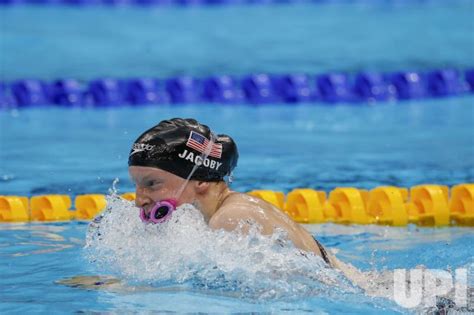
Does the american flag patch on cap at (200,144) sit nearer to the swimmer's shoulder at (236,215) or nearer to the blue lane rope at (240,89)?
the swimmer's shoulder at (236,215)

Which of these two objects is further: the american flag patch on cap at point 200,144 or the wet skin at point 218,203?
the american flag patch on cap at point 200,144

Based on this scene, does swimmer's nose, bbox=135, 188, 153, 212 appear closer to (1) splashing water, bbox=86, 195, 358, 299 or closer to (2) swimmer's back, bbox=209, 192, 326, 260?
(1) splashing water, bbox=86, 195, 358, 299

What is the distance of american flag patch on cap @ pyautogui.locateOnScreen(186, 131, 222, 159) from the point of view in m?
3.55

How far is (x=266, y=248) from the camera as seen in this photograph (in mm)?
3396

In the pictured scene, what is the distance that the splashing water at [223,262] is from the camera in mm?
3416

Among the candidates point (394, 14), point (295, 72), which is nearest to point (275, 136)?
point (295, 72)

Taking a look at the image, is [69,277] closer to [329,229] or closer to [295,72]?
[329,229]

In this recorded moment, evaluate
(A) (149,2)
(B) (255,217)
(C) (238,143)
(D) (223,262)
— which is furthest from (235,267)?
(A) (149,2)

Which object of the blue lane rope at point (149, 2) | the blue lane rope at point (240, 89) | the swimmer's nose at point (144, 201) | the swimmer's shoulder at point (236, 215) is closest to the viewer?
the swimmer's shoulder at point (236, 215)

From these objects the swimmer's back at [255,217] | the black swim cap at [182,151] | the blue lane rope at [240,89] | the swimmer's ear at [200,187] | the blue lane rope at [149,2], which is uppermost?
the blue lane rope at [149,2]

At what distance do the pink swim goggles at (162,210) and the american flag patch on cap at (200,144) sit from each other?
22 cm

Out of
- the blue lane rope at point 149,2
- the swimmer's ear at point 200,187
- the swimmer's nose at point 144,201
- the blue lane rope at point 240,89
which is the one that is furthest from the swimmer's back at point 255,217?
→ the blue lane rope at point 149,2

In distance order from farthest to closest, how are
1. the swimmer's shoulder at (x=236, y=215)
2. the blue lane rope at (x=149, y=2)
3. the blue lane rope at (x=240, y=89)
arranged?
the blue lane rope at (x=149, y=2), the blue lane rope at (x=240, y=89), the swimmer's shoulder at (x=236, y=215)

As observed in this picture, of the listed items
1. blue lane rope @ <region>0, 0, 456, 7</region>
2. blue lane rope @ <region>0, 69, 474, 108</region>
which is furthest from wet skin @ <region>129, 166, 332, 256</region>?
blue lane rope @ <region>0, 0, 456, 7</region>
